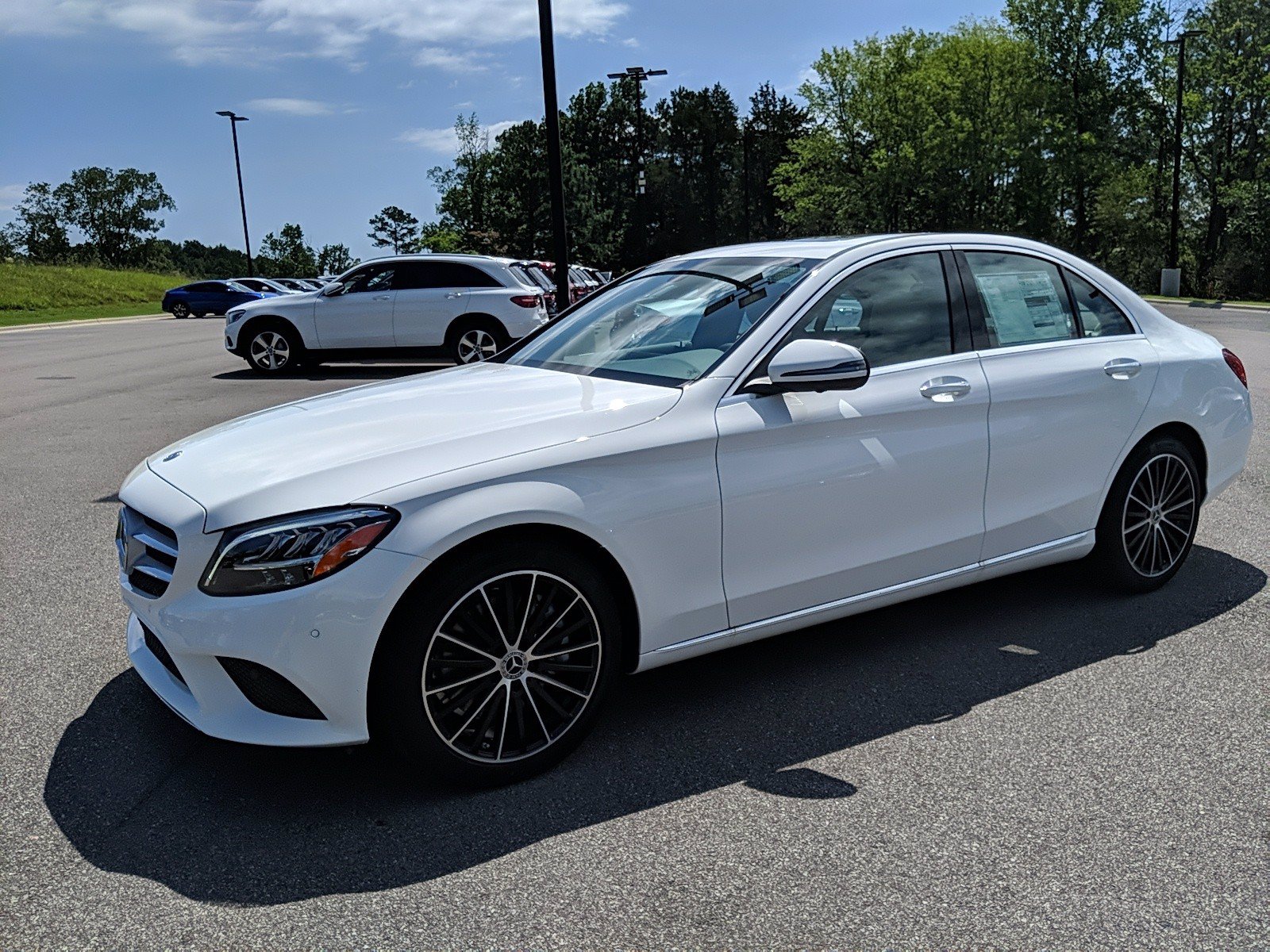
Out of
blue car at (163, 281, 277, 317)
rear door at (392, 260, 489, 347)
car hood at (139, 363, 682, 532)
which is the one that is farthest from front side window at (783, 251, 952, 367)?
blue car at (163, 281, 277, 317)

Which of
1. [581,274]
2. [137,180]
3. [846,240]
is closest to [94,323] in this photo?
[581,274]

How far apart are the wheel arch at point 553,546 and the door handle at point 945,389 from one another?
4.72 ft

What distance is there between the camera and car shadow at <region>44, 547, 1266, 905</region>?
3086 mm

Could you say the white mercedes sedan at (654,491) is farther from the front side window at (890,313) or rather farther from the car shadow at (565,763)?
the car shadow at (565,763)

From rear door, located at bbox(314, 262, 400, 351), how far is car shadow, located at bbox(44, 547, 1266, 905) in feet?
40.4

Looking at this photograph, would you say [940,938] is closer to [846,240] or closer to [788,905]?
[788,905]

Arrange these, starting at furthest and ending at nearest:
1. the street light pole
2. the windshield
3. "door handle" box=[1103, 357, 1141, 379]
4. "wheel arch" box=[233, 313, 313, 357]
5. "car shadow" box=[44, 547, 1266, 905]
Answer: "wheel arch" box=[233, 313, 313, 357] → the street light pole → "door handle" box=[1103, 357, 1141, 379] → the windshield → "car shadow" box=[44, 547, 1266, 905]

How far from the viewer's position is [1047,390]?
458 cm

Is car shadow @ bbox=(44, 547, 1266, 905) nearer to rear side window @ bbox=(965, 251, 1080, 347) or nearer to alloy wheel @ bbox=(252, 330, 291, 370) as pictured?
rear side window @ bbox=(965, 251, 1080, 347)

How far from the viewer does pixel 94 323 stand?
37562mm

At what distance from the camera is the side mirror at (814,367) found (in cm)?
375

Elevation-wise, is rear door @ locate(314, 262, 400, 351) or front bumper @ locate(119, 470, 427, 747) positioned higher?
rear door @ locate(314, 262, 400, 351)

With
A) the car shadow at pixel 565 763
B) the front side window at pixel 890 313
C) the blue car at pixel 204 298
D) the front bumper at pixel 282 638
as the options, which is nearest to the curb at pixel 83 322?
the blue car at pixel 204 298

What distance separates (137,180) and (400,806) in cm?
11490
